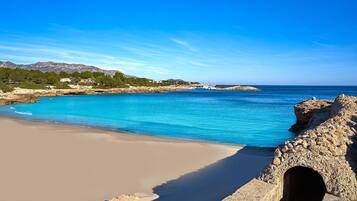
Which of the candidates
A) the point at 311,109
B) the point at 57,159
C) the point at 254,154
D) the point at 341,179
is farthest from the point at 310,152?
the point at 311,109

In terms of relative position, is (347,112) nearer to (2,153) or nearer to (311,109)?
(311,109)

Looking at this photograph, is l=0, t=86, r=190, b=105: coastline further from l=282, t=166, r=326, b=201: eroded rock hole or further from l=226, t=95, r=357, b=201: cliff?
l=226, t=95, r=357, b=201: cliff

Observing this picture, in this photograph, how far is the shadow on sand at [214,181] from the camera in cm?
1054

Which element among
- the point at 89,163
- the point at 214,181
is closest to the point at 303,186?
the point at 214,181

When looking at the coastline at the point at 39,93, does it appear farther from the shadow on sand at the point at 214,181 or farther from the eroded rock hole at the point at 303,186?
the eroded rock hole at the point at 303,186

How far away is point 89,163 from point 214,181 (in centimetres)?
543

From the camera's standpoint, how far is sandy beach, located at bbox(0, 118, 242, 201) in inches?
432

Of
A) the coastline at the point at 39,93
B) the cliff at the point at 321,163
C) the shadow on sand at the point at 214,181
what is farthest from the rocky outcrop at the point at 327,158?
the coastline at the point at 39,93

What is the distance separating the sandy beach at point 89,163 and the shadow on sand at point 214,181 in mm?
449

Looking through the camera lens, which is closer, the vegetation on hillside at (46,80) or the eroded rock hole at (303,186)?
the eroded rock hole at (303,186)

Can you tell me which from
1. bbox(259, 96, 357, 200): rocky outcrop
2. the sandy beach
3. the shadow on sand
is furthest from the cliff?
the sandy beach

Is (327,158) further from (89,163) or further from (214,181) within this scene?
(89,163)

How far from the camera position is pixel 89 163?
14.2 meters

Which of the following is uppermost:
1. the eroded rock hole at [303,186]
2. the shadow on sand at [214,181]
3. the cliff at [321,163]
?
the cliff at [321,163]
